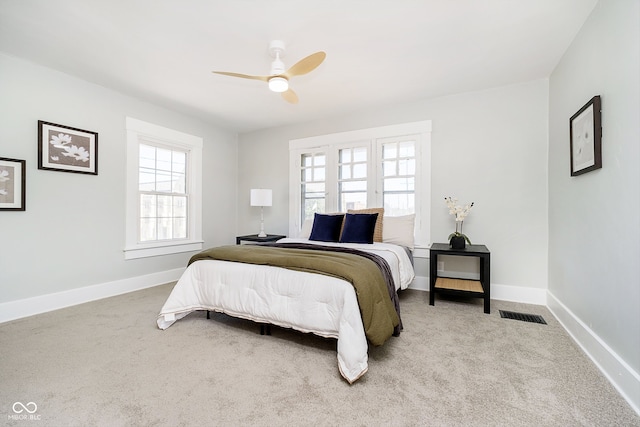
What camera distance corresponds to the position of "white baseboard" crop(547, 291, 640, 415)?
1513 millimetres

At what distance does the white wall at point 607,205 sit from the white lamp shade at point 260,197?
3.68m

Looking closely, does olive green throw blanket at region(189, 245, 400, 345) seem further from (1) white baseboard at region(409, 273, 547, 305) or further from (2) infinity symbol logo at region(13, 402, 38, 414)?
(1) white baseboard at region(409, 273, 547, 305)

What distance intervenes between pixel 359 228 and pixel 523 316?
1.85 meters

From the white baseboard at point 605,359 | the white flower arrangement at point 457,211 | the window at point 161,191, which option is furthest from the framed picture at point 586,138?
the window at point 161,191

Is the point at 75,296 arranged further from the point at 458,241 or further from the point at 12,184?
the point at 458,241

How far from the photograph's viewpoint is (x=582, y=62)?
2.28 m

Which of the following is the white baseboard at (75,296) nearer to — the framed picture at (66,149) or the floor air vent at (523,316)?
the framed picture at (66,149)

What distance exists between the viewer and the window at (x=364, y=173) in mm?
3785

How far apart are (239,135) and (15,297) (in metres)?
3.74

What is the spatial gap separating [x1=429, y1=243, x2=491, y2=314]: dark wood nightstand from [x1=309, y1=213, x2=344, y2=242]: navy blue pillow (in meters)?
1.14

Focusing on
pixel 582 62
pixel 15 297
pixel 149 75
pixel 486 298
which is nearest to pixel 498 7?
pixel 582 62

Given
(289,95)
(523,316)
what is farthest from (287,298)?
(523,316)

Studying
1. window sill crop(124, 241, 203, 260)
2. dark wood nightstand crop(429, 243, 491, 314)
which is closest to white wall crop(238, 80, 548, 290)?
dark wood nightstand crop(429, 243, 491, 314)

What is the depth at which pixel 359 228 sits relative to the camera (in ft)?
11.1
